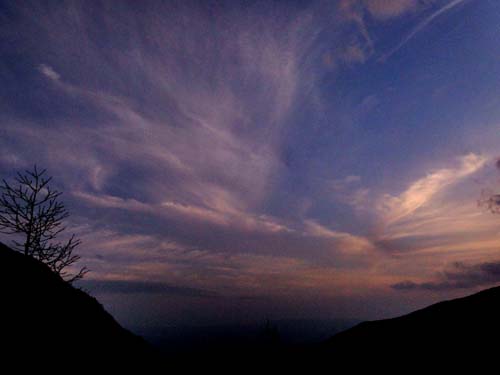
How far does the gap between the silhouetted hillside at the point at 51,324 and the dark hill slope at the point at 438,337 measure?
1053 centimetres

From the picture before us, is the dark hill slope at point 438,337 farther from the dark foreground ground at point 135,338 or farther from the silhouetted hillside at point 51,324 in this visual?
the silhouetted hillside at point 51,324

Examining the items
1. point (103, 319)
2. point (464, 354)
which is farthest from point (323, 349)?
point (103, 319)

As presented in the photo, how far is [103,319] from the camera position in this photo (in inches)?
514

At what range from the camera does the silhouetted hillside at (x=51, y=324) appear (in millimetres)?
7812

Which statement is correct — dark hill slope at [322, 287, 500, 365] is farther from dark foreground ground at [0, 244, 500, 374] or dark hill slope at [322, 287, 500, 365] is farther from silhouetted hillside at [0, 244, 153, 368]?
silhouetted hillside at [0, 244, 153, 368]

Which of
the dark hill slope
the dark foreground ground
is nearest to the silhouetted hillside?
the dark foreground ground

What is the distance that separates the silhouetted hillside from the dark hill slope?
10530 millimetres

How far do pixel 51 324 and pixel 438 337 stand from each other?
14.2m

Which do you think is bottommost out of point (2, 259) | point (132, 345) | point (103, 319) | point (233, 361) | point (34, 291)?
point (233, 361)

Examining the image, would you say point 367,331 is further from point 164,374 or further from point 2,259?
point 2,259

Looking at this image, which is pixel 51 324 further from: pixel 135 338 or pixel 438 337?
pixel 438 337

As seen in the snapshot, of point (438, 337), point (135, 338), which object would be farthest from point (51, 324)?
point (438, 337)

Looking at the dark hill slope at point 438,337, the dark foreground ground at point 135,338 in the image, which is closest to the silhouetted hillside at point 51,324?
the dark foreground ground at point 135,338

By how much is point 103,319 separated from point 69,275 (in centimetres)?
827
